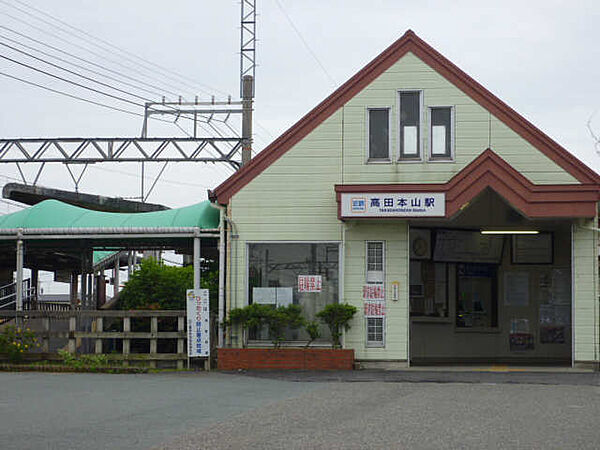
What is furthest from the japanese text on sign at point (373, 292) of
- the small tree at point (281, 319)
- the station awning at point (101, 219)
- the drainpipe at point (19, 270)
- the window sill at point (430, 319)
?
the drainpipe at point (19, 270)

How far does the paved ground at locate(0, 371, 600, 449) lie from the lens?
9578mm

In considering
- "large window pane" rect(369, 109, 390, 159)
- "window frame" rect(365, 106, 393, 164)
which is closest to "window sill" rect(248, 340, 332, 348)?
"window frame" rect(365, 106, 393, 164)

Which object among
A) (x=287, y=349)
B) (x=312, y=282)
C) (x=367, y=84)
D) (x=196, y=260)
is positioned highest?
(x=367, y=84)

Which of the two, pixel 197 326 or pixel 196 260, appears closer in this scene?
pixel 197 326

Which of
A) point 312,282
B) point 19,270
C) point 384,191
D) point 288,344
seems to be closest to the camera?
point 384,191

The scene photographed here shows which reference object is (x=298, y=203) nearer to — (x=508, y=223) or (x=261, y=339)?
(x=261, y=339)

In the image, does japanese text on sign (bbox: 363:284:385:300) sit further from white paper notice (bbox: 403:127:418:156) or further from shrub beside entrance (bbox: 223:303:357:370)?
white paper notice (bbox: 403:127:418:156)

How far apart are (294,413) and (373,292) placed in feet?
25.9

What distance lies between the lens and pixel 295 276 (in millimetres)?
19844

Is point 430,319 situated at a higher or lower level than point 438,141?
lower

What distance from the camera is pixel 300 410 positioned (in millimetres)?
12102

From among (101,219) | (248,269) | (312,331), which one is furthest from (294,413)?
(101,219)

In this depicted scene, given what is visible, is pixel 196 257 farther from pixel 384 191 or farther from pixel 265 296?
pixel 384 191

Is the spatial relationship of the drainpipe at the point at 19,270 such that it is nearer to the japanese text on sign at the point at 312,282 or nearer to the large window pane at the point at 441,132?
the japanese text on sign at the point at 312,282
